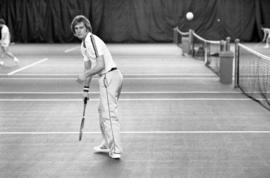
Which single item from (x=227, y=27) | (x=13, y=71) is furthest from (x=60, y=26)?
(x=13, y=71)

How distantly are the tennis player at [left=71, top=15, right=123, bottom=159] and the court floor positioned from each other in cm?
38

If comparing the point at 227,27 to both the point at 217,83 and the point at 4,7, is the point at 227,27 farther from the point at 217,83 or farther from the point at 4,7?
the point at 217,83

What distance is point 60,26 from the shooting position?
3719 cm

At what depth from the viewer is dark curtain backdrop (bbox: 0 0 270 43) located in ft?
120

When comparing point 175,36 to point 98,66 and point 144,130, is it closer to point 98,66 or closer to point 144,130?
point 144,130

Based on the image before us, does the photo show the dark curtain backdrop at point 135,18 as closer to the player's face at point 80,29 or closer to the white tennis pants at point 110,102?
the white tennis pants at point 110,102

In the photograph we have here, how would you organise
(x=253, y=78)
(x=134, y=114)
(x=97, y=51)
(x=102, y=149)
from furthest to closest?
(x=253, y=78) < (x=134, y=114) < (x=102, y=149) < (x=97, y=51)

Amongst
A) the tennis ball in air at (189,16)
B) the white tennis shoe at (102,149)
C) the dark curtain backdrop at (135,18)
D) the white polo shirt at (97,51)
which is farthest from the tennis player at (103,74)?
the dark curtain backdrop at (135,18)

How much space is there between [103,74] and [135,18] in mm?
29777

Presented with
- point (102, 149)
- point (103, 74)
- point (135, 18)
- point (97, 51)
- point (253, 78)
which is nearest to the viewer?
point (97, 51)

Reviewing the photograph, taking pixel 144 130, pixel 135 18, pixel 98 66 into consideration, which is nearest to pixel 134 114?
pixel 144 130

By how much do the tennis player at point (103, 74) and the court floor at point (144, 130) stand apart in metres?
0.38

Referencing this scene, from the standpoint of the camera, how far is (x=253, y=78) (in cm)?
1600

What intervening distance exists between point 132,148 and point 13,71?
1183 cm
